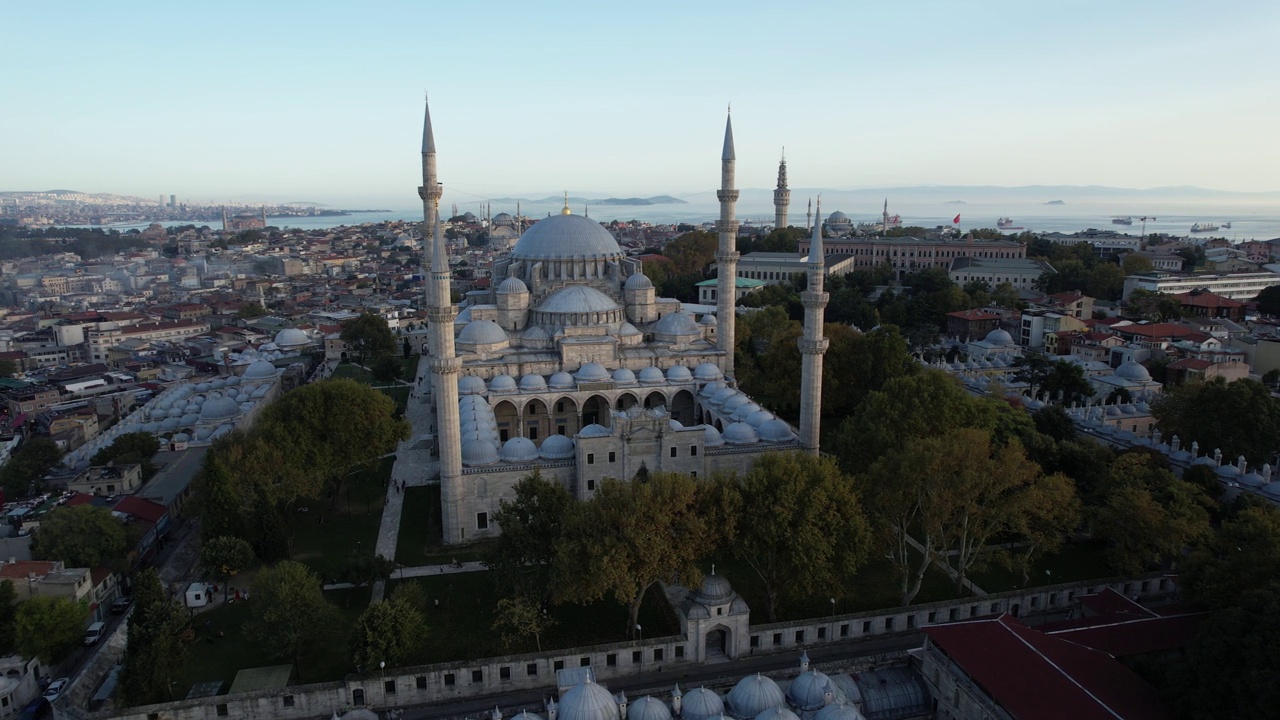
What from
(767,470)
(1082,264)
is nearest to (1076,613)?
(767,470)

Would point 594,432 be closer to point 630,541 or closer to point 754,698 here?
point 630,541

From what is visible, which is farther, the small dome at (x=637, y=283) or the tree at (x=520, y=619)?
the small dome at (x=637, y=283)

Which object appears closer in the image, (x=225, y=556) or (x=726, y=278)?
(x=225, y=556)

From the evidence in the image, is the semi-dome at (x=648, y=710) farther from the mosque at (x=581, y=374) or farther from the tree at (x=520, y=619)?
the mosque at (x=581, y=374)

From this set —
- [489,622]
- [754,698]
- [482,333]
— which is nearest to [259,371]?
[482,333]

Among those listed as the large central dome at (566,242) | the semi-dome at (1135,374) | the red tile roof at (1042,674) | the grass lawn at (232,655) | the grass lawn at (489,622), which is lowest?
the grass lawn at (232,655)

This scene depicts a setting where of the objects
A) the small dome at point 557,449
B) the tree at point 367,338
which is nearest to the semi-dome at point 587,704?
the small dome at point 557,449
